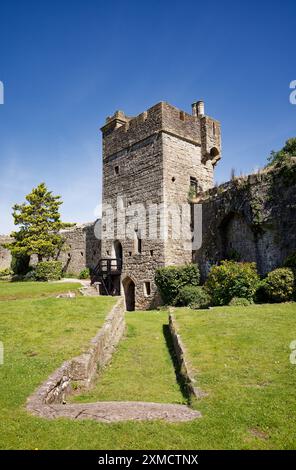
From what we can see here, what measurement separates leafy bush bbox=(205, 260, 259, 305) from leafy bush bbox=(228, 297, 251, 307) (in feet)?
1.27

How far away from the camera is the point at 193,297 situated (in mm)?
17703

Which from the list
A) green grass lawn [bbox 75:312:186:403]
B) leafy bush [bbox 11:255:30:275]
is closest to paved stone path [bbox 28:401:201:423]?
green grass lawn [bbox 75:312:186:403]

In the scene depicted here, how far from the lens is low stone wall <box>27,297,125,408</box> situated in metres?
5.91

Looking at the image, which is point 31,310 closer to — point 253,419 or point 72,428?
point 72,428

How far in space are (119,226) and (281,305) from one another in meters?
14.1

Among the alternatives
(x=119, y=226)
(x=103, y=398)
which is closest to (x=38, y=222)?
(x=119, y=226)

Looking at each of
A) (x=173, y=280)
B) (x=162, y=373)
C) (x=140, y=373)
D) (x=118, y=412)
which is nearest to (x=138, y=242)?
(x=173, y=280)

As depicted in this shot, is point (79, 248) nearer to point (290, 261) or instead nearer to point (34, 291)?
point (34, 291)

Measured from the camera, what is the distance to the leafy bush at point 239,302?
13844 millimetres

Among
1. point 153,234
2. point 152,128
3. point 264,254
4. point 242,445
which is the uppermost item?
point 152,128

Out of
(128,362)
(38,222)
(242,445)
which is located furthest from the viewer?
(38,222)

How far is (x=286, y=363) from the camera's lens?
7.09 metres

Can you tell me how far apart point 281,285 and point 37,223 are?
74.0 ft

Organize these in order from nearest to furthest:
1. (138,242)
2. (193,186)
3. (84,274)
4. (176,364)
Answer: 1. (176,364)
2. (138,242)
3. (193,186)
4. (84,274)
